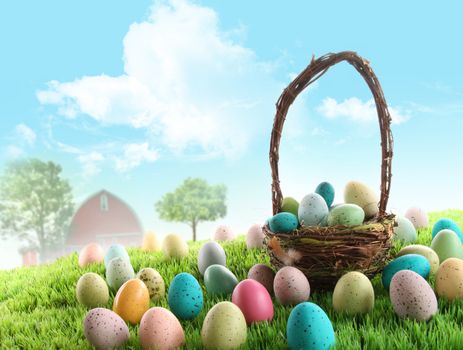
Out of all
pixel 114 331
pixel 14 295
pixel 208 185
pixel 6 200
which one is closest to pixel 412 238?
pixel 114 331

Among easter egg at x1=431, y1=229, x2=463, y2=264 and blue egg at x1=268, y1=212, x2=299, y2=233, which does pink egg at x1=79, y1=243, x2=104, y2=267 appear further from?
easter egg at x1=431, y1=229, x2=463, y2=264

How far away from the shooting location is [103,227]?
7.02m

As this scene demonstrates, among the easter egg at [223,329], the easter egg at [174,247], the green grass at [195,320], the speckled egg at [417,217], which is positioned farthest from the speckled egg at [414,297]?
the speckled egg at [417,217]

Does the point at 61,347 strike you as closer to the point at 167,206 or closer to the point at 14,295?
the point at 14,295

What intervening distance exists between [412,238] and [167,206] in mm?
4180

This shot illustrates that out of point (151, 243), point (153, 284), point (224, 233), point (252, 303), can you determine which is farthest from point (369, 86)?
point (151, 243)

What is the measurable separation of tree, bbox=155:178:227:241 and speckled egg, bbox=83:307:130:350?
15.7 ft

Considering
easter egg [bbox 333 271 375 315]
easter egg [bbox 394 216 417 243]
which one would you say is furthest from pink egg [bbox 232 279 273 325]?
easter egg [bbox 394 216 417 243]

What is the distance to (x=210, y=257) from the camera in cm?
298

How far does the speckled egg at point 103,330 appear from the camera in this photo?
1982 mm

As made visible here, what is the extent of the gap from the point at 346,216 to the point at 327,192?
45 cm

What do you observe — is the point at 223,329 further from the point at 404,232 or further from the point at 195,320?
the point at 404,232

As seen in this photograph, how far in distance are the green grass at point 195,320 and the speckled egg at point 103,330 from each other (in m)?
0.06

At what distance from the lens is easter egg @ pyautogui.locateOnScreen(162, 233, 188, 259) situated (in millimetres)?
3424
